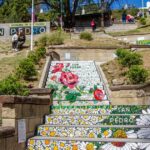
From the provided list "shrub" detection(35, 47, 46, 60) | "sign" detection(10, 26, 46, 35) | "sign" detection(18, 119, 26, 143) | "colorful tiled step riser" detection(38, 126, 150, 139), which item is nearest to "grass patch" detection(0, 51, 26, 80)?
"shrub" detection(35, 47, 46, 60)

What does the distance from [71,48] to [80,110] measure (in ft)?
42.8

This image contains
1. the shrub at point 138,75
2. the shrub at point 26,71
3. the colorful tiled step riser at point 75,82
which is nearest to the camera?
the shrub at point 138,75

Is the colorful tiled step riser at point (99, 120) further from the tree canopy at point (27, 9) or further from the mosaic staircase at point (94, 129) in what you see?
the tree canopy at point (27, 9)

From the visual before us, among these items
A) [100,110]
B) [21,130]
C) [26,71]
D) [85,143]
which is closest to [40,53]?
[26,71]

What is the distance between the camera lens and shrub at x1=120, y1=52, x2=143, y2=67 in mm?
15836

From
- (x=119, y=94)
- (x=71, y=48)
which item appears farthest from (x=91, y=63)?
(x=119, y=94)

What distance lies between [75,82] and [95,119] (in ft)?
20.0

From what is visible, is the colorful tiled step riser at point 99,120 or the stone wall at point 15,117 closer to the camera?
the stone wall at point 15,117

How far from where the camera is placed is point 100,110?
353 inches

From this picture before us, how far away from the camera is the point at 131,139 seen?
7.33 metres

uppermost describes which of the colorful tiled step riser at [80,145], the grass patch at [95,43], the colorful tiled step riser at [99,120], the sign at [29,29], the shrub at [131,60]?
the sign at [29,29]

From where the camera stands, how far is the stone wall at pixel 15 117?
6714 millimetres

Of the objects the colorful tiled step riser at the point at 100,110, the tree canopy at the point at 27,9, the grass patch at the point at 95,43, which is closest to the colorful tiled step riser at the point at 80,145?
the colorful tiled step riser at the point at 100,110

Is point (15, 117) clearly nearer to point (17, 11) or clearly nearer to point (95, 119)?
point (95, 119)
